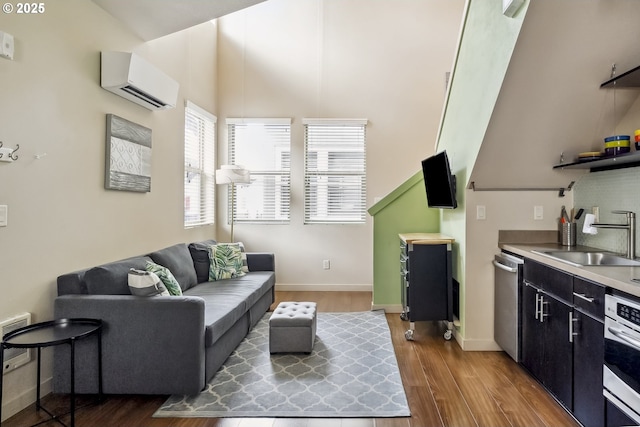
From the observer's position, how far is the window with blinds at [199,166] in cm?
467

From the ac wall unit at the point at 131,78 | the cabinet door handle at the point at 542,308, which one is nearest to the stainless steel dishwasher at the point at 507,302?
the cabinet door handle at the point at 542,308

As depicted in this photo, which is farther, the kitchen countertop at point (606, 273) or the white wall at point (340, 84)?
the white wall at point (340, 84)

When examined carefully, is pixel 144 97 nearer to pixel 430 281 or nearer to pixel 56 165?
pixel 56 165

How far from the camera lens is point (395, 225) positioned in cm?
440

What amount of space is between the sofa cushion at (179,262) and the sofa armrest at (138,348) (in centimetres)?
103

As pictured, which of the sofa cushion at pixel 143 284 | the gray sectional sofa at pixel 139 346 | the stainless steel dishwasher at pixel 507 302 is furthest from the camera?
the stainless steel dishwasher at pixel 507 302

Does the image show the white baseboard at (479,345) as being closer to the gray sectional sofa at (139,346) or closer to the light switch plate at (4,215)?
the gray sectional sofa at (139,346)

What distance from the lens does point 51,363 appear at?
8.02 ft

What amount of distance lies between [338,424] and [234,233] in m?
3.85

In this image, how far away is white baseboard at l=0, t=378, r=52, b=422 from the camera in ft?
6.98

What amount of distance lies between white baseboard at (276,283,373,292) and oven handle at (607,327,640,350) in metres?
3.84

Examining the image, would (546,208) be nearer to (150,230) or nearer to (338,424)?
(338,424)

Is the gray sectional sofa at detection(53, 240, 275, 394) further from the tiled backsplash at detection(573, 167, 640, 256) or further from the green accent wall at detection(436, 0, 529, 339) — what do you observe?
the tiled backsplash at detection(573, 167, 640, 256)

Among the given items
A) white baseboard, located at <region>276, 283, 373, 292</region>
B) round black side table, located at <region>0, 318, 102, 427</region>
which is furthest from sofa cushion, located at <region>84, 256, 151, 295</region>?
white baseboard, located at <region>276, 283, 373, 292</region>
